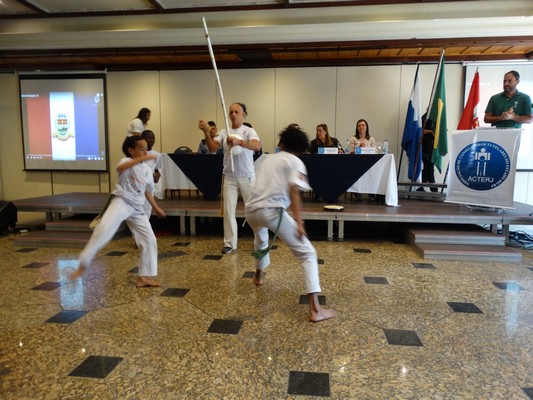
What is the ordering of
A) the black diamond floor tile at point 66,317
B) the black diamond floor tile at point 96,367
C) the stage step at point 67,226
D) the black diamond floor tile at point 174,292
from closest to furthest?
the black diamond floor tile at point 96,367 → the black diamond floor tile at point 66,317 → the black diamond floor tile at point 174,292 → the stage step at point 67,226

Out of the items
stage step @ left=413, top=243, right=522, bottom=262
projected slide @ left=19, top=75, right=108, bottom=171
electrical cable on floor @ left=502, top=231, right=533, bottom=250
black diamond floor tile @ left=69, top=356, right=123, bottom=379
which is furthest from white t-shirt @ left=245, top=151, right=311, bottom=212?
projected slide @ left=19, top=75, right=108, bottom=171

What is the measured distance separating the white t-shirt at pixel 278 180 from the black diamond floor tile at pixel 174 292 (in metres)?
1.02

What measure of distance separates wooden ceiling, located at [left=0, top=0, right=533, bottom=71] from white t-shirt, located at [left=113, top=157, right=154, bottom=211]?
4475mm

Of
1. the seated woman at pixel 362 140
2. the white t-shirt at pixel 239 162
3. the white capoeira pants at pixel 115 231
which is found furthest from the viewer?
the seated woman at pixel 362 140

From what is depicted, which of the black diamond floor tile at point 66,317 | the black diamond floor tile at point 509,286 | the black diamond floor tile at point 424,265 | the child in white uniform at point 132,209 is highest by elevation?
the child in white uniform at point 132,209

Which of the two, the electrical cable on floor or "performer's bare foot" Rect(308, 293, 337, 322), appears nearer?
"performer's bare foot" Rect(308, 293, 337, 322)

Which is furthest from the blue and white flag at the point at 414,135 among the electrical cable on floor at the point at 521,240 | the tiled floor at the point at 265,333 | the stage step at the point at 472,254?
the tiled floor at the point at 265,333

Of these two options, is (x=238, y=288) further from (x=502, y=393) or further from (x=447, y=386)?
(x=502, y=393)

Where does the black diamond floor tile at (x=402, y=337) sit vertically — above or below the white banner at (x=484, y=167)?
below

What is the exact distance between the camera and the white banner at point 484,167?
419cm

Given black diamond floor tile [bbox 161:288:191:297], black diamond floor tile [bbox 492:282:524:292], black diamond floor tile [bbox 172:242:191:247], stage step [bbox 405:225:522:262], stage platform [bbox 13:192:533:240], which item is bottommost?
black diamond floor tile [bbox 172:242:191:247]

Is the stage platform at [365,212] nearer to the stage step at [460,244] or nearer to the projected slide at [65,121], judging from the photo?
the stage step at [460,244]

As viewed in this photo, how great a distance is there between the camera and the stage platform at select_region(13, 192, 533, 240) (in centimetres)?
435

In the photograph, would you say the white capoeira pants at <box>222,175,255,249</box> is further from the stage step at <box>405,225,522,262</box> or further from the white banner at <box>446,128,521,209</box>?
the white banner at <box>446,128,521,209</box>
